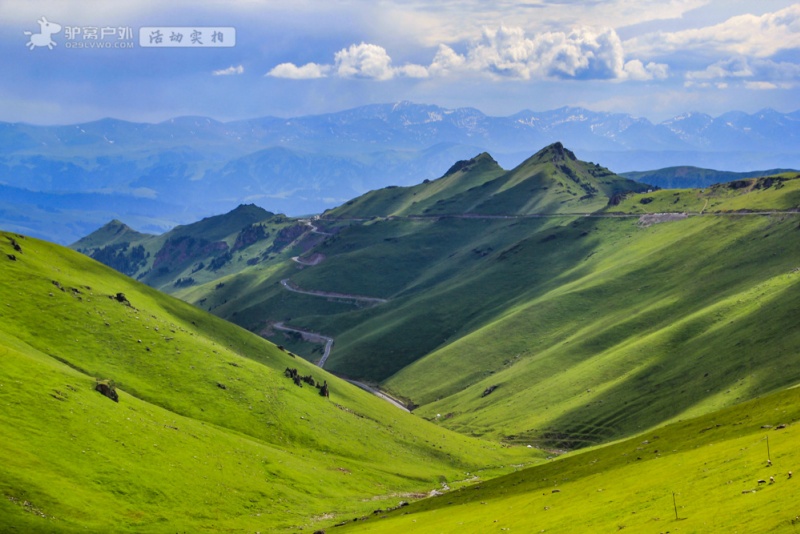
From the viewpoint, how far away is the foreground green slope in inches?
2874

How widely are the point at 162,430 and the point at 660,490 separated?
198 feet

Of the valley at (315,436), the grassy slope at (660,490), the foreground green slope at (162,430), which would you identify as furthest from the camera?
the foreground green slope at (162,430)

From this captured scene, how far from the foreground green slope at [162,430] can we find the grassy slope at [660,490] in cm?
1735

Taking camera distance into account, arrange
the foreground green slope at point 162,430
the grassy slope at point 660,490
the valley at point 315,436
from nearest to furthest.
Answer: the grassy slope at point 660,490 → the valley at point 315,436 → the foreground green slope at point 162,430

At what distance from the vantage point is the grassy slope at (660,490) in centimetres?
4403

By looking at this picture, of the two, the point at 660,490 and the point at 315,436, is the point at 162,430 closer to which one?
the point at 315,436

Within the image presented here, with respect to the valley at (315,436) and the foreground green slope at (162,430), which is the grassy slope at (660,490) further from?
the foreground green slope at (162,430)

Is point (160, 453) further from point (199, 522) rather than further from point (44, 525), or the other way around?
point (44, 525)

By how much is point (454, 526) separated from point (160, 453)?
121 feet

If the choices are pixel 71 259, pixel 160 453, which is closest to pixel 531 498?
pixel 160 453

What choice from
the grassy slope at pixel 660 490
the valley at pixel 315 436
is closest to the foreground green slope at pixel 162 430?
the valley at pixel 315 436

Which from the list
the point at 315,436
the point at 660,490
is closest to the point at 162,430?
the point at 315,436

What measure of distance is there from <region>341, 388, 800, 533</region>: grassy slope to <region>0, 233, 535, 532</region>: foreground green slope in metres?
17.4

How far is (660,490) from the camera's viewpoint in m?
56.1
